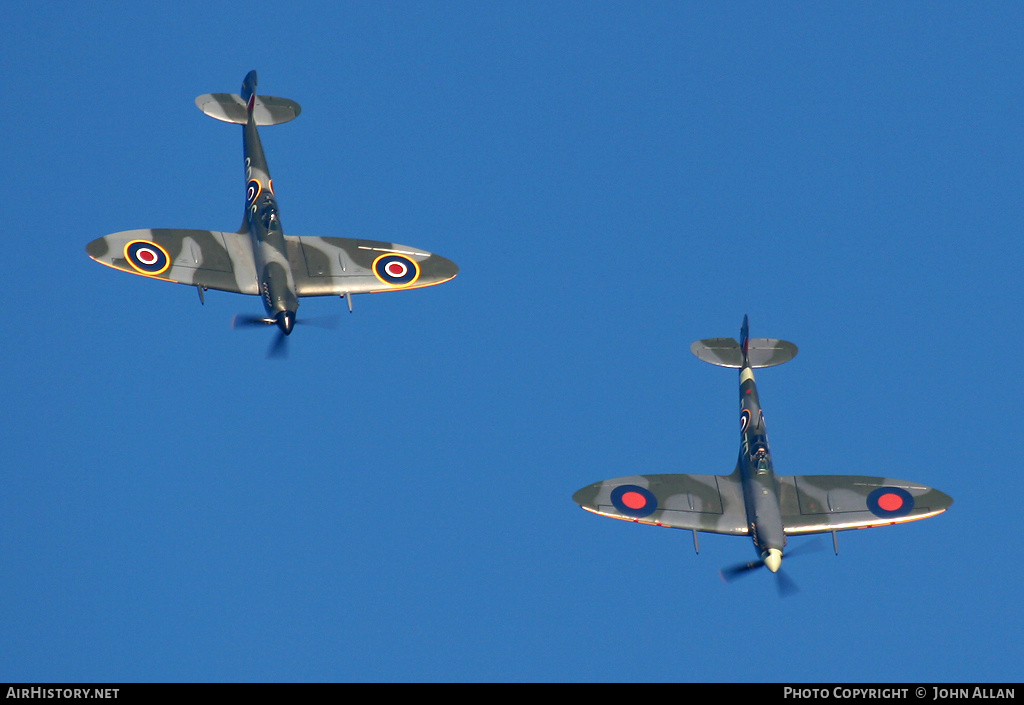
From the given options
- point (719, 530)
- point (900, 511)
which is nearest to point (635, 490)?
point (719, 530)

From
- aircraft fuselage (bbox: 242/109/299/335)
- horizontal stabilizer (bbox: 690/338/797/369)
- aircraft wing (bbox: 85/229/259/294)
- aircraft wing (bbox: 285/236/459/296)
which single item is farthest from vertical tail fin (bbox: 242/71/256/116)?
horizontal stabilizer (bbox: 690/338/797/369)

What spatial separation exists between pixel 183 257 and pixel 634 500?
13092 mm

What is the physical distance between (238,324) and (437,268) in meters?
6.47

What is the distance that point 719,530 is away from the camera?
4362cm

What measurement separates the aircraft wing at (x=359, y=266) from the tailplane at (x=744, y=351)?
706 centimetres

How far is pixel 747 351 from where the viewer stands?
4853cm

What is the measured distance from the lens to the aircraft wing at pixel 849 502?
4425 centimetres

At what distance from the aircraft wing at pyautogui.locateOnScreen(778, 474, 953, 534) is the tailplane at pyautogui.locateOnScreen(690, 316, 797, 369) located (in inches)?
163

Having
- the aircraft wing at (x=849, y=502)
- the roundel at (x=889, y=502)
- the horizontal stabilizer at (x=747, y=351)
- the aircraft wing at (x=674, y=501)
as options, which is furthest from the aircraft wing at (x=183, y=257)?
the roundel at (x=889, y=502)

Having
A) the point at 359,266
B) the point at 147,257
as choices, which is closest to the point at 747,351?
the point at 359,266

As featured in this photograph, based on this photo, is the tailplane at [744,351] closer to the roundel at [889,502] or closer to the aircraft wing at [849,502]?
the aircraft wing at [849,502]

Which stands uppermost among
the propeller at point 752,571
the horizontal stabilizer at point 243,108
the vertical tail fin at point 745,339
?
the horizontal stabilizer at point 243,108
